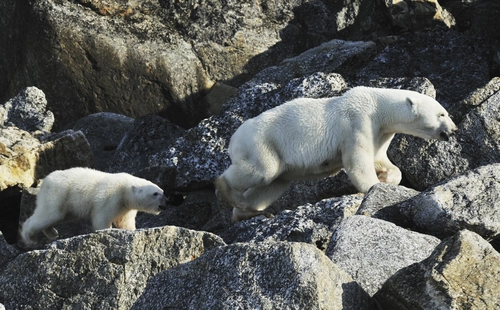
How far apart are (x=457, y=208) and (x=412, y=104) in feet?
9.18

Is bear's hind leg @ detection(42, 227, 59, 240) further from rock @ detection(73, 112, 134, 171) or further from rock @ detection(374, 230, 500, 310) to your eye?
rock @ detection(374, 230, 500, 310)

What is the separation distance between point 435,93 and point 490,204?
4.41m

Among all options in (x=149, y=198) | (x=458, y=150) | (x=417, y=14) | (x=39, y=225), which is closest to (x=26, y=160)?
(x=39, y=225)

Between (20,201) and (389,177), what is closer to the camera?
(389,177)

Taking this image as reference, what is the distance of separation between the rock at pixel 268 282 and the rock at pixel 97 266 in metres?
0.76

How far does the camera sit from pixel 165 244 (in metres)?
6.85

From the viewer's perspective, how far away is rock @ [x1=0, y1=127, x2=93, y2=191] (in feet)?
39.5

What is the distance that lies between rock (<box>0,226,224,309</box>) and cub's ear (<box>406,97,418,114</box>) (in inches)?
166

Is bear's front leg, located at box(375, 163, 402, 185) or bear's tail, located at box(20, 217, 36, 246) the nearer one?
bear's front leg, located at box(375, 163, 402, 185)

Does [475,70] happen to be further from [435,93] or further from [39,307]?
[39,307]

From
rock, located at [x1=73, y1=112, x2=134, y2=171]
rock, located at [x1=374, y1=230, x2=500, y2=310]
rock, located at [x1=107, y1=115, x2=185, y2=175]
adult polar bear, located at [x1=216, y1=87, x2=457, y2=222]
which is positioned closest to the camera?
rock, located at [x1=374, y1=230, x2=500, y2=310]

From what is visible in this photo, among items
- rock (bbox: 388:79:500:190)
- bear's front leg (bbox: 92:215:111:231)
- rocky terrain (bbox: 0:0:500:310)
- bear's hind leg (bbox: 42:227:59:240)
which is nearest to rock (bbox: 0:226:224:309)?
rocky terrain (bbox: 0:0:500:310)

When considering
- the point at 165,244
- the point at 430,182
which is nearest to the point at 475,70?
the point at 430,182

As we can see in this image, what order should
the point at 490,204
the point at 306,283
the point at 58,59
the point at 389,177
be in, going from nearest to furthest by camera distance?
1. the point at 306,283
2. the point at 490,204
3. the point at 389,177
4. the point at 58,59
